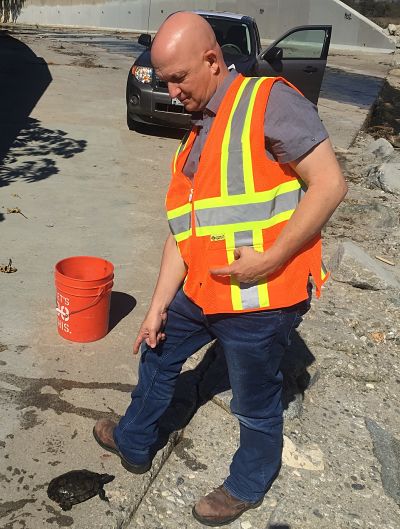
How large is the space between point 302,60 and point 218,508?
8.92 m

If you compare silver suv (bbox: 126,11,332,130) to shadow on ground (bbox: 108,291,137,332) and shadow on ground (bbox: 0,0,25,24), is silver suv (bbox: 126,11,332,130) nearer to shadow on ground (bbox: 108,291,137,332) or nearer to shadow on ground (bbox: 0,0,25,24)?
shadow on ground (bbox: 108,291,137,332)

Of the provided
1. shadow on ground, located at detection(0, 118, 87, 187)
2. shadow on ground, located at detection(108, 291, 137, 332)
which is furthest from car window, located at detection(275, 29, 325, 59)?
shadow on ground, located at detection(108, 291, 137, 332)

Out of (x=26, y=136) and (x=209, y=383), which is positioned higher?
(x=209, y=383)

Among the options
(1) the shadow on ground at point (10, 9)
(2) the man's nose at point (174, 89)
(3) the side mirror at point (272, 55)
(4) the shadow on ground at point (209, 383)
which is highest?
(2) the man's nose at point (174, 89)

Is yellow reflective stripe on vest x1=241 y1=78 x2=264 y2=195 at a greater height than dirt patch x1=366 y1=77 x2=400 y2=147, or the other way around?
yellow reflective stripe on vest x1=241 y1=78 x2=264 y2=195

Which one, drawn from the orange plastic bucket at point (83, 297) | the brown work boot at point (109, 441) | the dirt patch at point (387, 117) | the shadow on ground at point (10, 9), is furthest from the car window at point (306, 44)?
the shadow on ground at point (10, 9)

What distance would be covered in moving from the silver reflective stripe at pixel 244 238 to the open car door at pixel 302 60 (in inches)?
308

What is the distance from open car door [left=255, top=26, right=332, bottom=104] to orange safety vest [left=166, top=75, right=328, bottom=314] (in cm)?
770

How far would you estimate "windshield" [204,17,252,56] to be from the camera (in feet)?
32.1

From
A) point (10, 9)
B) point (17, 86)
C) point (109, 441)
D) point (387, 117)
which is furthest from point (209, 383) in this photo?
point (10, 9)

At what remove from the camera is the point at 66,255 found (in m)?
5.11

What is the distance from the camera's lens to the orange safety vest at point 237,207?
6.97 ft

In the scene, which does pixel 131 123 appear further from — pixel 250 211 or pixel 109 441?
pixel 250 211

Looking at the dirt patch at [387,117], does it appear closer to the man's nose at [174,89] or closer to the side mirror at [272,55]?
the side mirror at [272,55]
